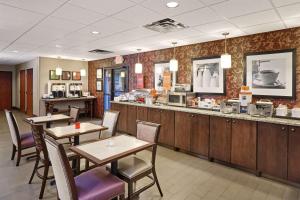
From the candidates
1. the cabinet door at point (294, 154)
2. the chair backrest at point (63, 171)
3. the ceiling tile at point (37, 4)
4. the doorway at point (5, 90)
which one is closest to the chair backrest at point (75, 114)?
the ceiling tile at point (37, 4)

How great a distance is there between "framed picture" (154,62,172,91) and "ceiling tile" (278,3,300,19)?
288cm

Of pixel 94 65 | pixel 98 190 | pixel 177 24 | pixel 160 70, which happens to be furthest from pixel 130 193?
pixel 94 65

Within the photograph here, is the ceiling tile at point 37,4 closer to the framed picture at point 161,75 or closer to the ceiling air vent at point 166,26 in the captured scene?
the ceiling air vent at point 166,26

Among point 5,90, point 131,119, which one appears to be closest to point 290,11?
point 131,119

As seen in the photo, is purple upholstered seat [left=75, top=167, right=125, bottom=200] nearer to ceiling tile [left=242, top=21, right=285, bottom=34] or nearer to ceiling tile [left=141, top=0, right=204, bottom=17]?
ceiling tile [left=141, top=0, right=204, bottom=17]

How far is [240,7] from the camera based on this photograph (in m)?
2.65

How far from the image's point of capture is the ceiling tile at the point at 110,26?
3256mm

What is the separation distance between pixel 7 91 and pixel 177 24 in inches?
439

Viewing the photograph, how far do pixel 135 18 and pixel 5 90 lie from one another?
35.5 ft

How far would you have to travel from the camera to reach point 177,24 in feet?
11.1

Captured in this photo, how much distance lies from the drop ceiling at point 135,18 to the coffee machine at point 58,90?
3.38m

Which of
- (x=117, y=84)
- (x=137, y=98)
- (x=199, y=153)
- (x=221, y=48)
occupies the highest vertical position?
(x=221, y=48)

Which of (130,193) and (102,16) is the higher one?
(102,16)

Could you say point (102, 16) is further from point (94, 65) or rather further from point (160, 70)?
point (94, 65)
